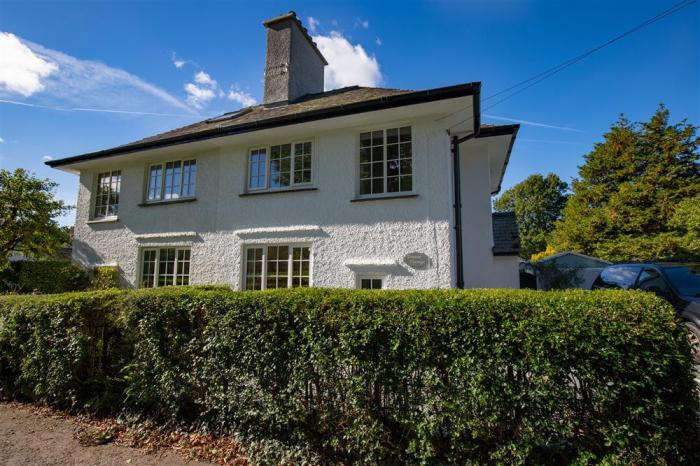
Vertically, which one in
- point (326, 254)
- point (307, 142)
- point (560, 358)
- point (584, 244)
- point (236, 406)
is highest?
point (307, 142)

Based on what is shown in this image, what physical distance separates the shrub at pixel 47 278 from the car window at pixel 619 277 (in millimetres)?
16696

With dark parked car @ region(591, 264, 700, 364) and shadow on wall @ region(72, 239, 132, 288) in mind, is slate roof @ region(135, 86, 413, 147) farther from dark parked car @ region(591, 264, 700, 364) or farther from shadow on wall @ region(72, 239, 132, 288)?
dark parked car @ region(591, 264, 700, 364)

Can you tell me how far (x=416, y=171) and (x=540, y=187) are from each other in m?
47.1

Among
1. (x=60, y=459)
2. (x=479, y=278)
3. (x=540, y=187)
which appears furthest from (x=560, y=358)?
(x=540, y=187)

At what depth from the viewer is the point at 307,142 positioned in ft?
31.1

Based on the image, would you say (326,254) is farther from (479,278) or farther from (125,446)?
(125,446)

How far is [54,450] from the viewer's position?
13.0ft

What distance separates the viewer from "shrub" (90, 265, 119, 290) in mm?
11117

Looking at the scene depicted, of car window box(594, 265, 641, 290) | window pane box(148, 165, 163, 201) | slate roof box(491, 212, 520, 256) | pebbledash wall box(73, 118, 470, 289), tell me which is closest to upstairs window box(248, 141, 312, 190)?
pebbledash wall box(73, 118, 470, 289)

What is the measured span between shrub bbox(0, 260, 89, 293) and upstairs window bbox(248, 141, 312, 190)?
7153mm

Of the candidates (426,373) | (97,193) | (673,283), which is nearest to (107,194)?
(97,193)

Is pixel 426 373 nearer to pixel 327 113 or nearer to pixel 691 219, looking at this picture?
pixel 327 113

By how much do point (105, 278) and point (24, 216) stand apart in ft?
16.3

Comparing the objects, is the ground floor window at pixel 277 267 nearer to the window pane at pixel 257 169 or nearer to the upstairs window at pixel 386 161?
the window pane at pixel 257 169
